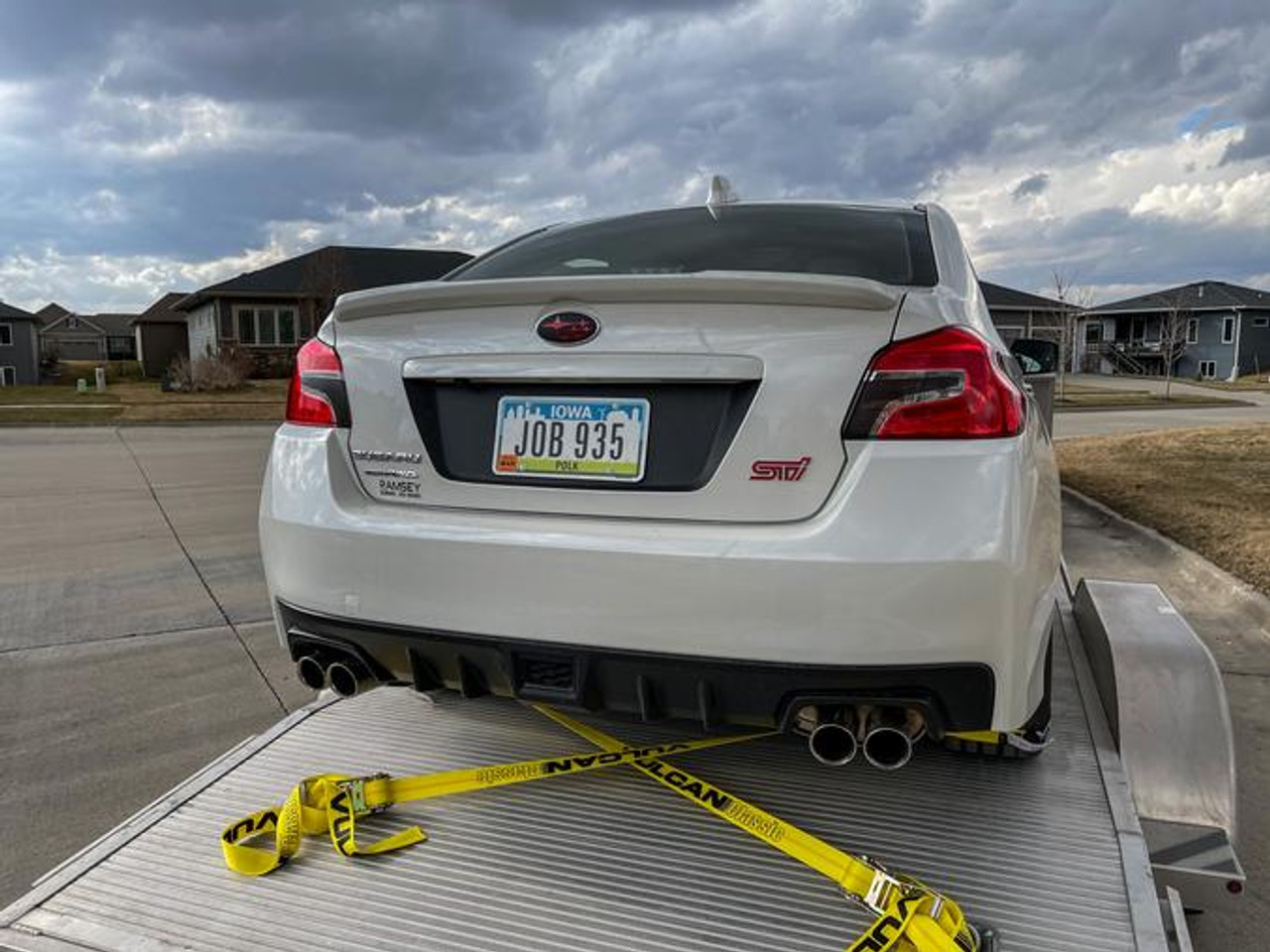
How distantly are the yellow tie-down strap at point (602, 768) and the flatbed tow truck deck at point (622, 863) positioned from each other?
0.03m

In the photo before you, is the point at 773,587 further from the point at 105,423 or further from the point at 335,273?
the point at 335,273

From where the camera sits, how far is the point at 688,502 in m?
1.86

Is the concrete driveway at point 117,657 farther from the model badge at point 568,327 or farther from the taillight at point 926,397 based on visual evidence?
the taillight at point 926,397

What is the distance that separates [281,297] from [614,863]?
42991mm

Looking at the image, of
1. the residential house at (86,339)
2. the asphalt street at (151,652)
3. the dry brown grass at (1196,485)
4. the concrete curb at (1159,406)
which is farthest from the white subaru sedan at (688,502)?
the residential house at (86,339)

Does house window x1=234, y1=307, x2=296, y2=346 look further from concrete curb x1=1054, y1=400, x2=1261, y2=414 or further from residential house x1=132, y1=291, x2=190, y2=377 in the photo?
concrete curb x1=1054, y1=400, x2=1261, y2=414

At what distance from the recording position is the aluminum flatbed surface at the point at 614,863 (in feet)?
6.03

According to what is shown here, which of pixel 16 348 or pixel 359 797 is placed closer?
pixel 359 797

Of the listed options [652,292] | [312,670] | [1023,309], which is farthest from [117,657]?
[1023,309]

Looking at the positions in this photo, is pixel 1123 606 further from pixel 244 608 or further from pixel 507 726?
pixel 244 608

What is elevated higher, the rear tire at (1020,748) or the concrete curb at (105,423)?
the rear tire at (1020,748)

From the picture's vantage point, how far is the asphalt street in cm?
286

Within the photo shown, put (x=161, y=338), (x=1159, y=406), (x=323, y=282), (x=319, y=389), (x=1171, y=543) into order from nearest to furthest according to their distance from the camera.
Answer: (x=319, y=389) → (x=1171, y=543) → (x=1159, y=406) → (x=323, y=282) → (x=161, y=338)

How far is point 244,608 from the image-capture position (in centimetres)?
504
